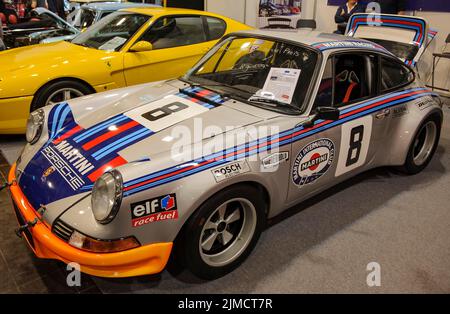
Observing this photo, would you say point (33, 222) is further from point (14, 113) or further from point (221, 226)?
point (14, 113)

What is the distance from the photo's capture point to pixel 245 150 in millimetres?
2113

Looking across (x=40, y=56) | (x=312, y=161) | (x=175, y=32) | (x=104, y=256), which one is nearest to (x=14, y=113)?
(x=40, y=56)

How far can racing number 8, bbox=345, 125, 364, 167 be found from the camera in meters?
2.69

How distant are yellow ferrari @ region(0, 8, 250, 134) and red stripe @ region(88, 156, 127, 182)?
223 cm

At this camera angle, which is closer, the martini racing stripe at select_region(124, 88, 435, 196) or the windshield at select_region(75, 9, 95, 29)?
the martini racing stripe at select_region(124, 88, 435, 196)

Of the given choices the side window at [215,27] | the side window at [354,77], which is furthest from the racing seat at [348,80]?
the side window at [215,27]

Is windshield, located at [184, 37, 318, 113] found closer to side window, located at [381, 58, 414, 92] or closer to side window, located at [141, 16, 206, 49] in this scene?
side window, located at [381, 58, 414, 92]

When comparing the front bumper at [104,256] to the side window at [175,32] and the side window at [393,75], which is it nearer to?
the side window at [393,75]

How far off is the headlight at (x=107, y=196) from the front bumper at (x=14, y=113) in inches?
95.6

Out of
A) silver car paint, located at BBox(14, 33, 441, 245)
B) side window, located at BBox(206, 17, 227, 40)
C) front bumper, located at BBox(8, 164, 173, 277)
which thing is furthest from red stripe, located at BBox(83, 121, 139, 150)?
side window, located at BBox(206, 17, 227, 40)

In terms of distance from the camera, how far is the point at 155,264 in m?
1.91
